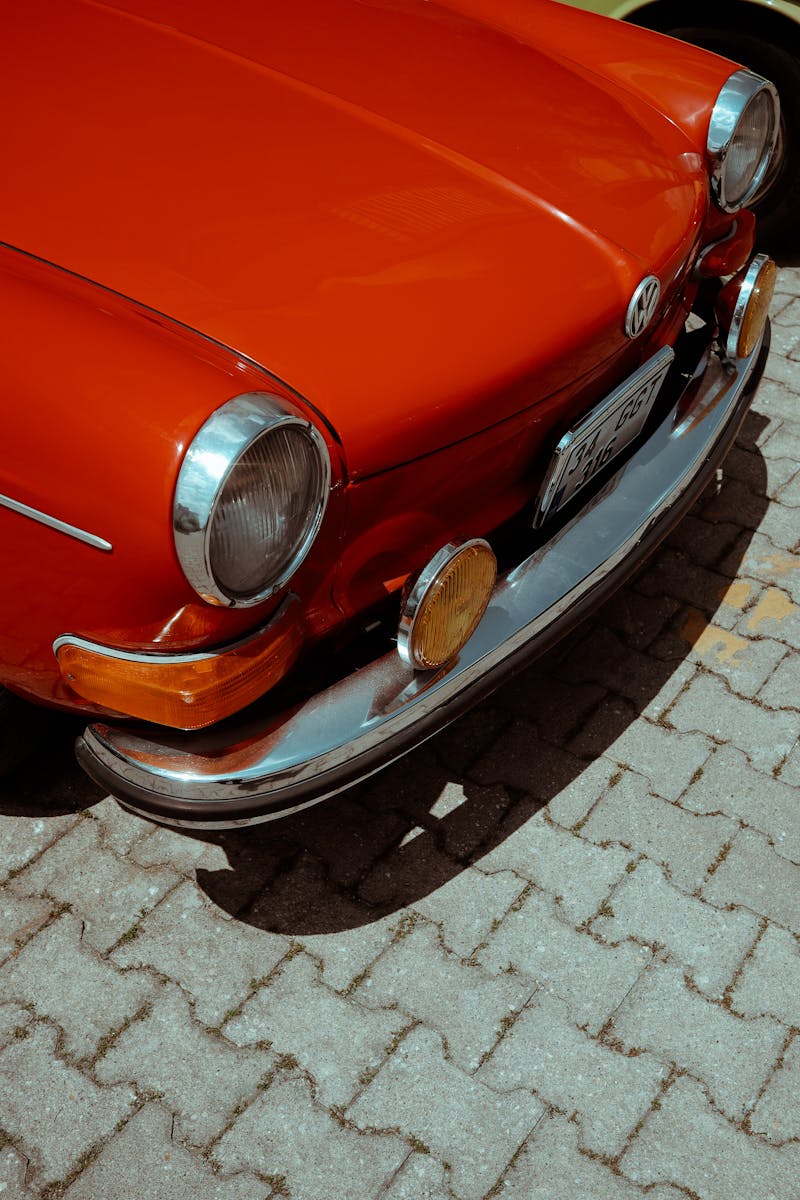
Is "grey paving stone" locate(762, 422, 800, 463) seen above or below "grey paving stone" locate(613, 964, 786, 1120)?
above

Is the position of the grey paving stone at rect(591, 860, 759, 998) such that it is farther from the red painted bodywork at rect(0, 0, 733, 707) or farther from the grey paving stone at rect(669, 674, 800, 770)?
the red painted bodywork at rect(0, 0, 733, 707)

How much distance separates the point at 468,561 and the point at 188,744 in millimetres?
551

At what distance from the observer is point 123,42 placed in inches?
91.7

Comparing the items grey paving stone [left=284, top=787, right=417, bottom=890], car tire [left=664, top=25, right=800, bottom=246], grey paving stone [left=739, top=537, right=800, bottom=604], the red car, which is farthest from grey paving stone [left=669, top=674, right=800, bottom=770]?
car tire [left=664, top=25, right=800, bottom=246]

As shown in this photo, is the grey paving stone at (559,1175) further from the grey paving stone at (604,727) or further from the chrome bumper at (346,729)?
the grey paving stone at (604,727)

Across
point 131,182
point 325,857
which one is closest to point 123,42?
point 131,182

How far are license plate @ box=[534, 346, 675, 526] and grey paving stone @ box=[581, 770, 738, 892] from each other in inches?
27.9

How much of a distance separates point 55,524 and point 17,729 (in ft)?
2.50

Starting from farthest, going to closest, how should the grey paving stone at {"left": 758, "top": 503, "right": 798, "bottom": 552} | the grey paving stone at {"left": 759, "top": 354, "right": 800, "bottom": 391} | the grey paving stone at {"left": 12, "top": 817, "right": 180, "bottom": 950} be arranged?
the grey paving stone at {"left": 759, "top": 354, "right": 800, "bottom": 391}, the grey paving stone at {"left": 758, "top": 503, "right": 798, "bottom": 552}, the grey paving stone at {"left": 12, "top": 817, "right": 180, "bottom": 950}

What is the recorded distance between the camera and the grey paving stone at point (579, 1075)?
200cm

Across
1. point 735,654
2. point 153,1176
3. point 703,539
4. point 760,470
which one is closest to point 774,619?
point 735,654

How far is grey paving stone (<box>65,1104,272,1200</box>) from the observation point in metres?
Result: 1.91

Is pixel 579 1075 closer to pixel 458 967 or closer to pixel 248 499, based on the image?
pixel 458 967

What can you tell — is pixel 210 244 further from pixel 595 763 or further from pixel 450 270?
pixel 595 763
